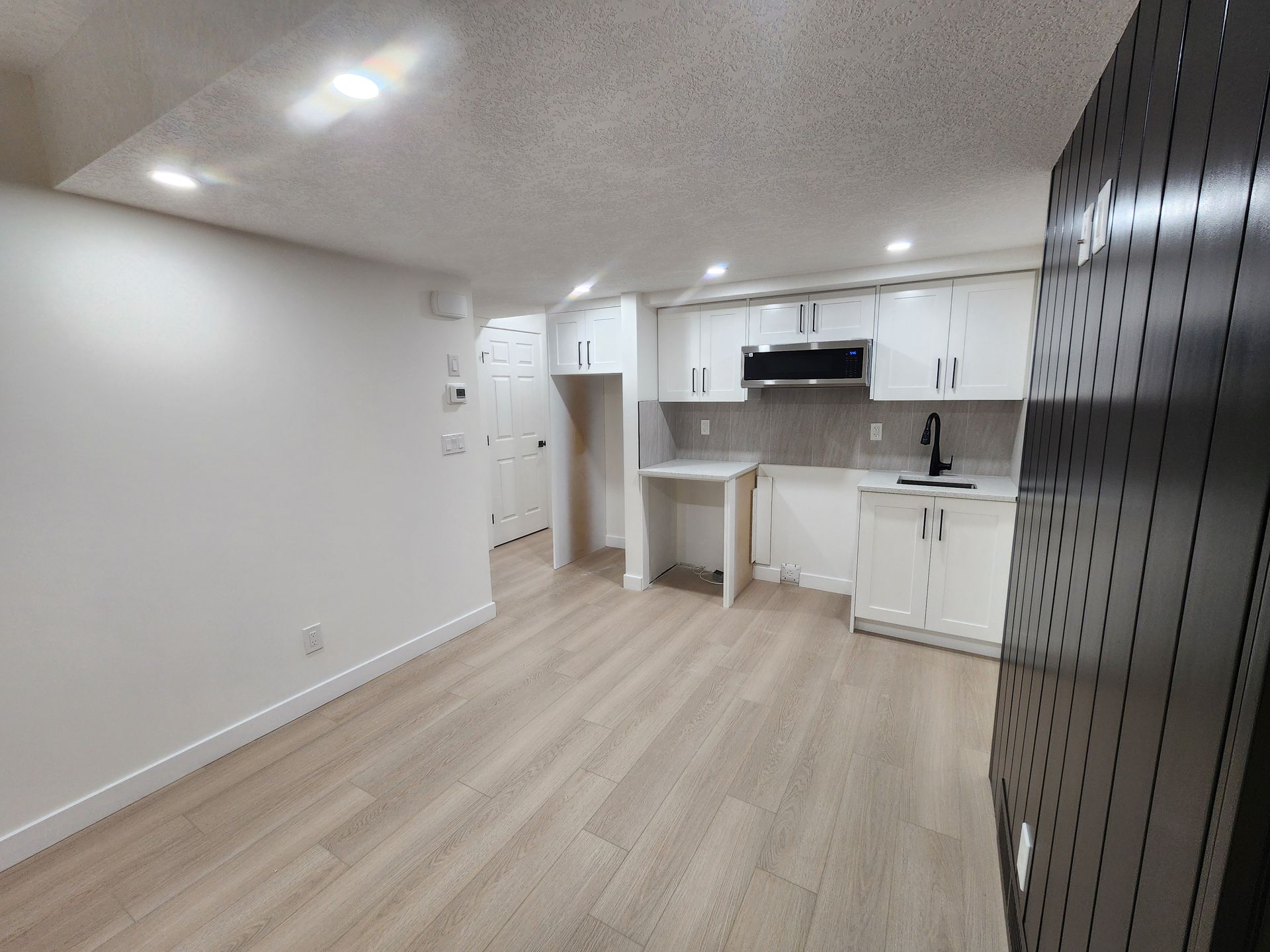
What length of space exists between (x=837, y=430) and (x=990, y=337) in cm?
106

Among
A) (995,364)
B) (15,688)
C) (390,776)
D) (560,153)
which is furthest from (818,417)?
(15,688)

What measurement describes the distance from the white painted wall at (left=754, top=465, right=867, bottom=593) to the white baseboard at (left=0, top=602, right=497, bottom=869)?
2527 millimetres

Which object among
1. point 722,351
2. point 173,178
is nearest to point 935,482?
point 722,351

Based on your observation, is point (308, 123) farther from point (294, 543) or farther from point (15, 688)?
point (15, 688)

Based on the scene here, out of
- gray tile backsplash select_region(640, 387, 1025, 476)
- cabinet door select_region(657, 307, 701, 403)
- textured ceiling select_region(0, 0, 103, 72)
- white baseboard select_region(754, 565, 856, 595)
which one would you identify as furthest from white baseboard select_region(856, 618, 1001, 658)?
textured ceiling select_region(0, 0, 103, 72)

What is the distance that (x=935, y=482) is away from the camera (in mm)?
3209

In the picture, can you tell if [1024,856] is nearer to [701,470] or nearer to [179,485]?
[701,470]

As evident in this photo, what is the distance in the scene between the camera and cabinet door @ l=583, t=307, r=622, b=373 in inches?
157

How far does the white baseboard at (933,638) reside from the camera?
9.78ft

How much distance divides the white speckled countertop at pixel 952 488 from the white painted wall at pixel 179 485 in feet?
8.85

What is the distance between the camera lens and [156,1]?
1.26m

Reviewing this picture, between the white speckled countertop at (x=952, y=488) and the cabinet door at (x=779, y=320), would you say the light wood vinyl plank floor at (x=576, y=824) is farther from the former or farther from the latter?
the cabinet door at (x=779, y=320)

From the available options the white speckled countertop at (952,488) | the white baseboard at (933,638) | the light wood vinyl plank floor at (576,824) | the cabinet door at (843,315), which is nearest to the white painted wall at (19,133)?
the light wood vinyl plank floor at (576,824)

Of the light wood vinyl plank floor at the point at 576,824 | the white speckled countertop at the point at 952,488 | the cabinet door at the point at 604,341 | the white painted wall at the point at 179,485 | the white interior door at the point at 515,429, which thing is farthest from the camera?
the white interior door at the point at 515,429
